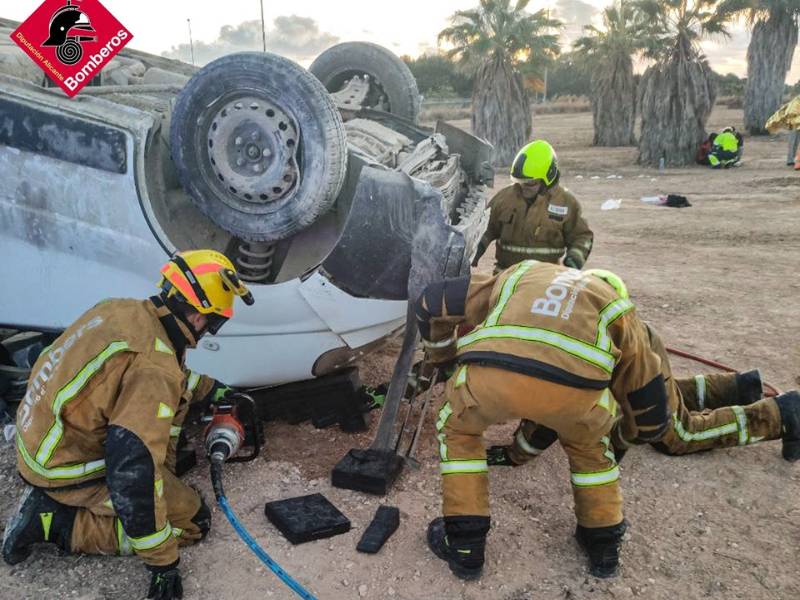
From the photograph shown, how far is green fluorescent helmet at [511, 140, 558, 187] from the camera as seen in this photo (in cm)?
495

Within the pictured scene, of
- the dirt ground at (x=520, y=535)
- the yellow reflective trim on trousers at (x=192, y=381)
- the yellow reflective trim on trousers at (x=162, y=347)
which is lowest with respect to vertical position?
the dirt ground at (x=520, y=535)

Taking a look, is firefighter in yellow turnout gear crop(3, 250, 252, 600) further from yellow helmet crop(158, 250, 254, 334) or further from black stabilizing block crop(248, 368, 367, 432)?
black stabilizing block crop(248, 368, 367, 432)

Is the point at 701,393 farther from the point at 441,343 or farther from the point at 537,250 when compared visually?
the point at 441,343

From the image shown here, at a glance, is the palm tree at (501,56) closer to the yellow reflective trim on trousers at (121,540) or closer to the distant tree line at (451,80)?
the yellow reflective trim on trousers at (121,540)

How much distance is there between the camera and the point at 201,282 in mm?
2891

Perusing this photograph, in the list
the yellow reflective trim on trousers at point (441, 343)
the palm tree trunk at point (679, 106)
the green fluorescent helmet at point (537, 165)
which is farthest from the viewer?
the palm tree trunk at point (679, 106)

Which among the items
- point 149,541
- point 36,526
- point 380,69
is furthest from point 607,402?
point 380,69

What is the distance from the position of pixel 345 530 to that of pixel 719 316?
4186 mm

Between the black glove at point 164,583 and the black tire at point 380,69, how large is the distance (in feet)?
12.9

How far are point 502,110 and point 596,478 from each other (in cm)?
1771

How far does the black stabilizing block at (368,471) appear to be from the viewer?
346 centimetres

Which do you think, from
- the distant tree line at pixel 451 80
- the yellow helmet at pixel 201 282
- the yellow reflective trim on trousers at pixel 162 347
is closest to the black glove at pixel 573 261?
the yellow helmet at pixel 201 282

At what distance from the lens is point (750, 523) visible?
10.5 feet

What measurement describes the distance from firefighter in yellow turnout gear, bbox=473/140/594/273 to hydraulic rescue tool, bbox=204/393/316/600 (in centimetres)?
223
